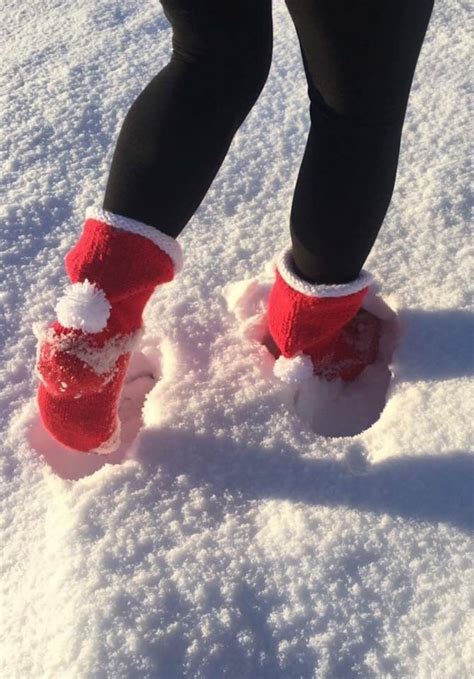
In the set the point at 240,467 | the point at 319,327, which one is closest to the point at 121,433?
the point at 240,467

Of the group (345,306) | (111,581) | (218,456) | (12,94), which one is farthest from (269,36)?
(12,94)

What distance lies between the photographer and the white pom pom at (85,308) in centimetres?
69

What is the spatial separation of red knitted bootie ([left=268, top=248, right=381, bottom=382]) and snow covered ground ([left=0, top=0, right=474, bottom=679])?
3cm

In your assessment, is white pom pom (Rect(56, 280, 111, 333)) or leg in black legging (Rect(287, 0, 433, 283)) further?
white pom pom (Rect(56, 280, 111, 333))

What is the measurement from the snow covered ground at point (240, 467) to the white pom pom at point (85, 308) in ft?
0.54

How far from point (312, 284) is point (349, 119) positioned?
0.18 meters

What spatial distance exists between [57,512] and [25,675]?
0.52 ft

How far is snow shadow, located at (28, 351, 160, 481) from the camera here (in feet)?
2.67

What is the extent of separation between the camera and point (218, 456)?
79 centimetres

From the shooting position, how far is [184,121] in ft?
2.26

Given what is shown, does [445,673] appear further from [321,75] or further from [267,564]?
[321,75]

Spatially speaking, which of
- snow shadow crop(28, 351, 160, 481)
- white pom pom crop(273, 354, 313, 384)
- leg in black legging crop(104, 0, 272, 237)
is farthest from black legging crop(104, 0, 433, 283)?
snow shadow crop(28, 351, 160, 481)

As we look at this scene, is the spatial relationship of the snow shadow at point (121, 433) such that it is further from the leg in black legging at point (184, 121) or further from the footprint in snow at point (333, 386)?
the leg in black legging at point (184, 121)

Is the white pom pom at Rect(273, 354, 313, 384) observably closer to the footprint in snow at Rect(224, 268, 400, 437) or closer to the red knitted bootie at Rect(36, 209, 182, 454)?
the footprint in snow at Rect(224, 268, 400, 437)
